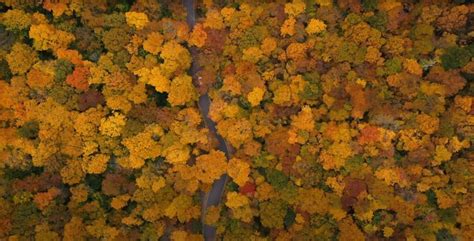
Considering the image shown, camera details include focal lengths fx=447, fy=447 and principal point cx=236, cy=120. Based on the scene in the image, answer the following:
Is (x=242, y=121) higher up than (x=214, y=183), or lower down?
higher up

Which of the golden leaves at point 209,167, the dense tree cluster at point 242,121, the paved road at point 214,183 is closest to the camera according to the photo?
the dense tree cluster at point 242,121

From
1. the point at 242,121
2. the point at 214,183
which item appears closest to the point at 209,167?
the point at 214,183

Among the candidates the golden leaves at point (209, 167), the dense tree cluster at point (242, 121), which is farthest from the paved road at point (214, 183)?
the golden leaves at point (209, 167)

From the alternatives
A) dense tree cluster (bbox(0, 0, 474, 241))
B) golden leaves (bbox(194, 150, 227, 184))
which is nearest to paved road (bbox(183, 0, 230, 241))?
dense tree cluster (bbox(0, 0, 474, 241))

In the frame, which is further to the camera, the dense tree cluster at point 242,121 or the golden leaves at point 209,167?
the golden leaves at point 209,167

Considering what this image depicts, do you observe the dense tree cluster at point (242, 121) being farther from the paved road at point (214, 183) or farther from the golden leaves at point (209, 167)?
the paved road at point (214, 183)

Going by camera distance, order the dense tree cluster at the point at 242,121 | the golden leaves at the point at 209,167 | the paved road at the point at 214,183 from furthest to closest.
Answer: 1. the paved road at the point at 214,183
2. the golden leaves at the point at 209,167
3. the dense tree cluster at the point at 242,121

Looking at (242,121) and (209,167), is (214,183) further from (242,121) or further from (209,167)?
(242,121)

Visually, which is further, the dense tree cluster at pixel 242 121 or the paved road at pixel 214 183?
the paved road at pixel 214 183

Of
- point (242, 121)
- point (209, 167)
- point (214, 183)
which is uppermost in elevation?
point (242, 121)
